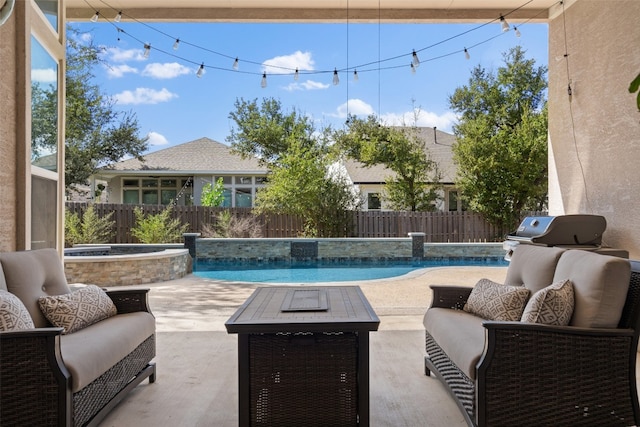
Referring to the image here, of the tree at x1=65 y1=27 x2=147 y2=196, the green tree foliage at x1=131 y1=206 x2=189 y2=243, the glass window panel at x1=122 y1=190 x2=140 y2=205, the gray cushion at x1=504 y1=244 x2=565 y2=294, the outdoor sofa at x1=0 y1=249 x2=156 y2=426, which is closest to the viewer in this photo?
the outdoor sofa at x1=0 y1=249 x2=156 y2=426

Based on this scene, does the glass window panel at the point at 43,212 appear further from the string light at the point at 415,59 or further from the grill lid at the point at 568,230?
the string light at the point at 415,59

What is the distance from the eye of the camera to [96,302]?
3018 mm

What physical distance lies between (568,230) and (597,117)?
1357 mm

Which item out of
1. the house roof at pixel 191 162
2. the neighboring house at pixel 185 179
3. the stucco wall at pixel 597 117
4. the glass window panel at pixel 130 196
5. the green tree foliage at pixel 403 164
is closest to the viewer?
the stucco wall at pixel 597 117

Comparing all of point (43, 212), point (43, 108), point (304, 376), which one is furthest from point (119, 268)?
point (304, 376)

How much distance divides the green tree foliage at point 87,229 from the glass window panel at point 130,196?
16.4 ft

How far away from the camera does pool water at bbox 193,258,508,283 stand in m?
9.49

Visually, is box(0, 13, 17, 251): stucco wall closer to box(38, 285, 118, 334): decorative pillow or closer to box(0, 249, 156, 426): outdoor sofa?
box(0, 249, 156, 426): outdoor sofa

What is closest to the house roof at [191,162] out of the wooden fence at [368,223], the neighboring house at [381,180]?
the neighboring house at [381,180]

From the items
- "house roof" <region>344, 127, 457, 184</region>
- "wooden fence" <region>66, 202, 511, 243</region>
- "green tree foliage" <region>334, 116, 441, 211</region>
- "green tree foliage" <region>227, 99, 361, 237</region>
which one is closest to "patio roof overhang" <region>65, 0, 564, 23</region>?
"green tree foliage" <region>227, 99, 361, 237</region>

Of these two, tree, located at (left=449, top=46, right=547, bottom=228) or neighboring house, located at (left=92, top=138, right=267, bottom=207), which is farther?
neighboring house, located at (left=92, top=138, right=267, bottom=207)

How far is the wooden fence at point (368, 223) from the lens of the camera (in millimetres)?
13711

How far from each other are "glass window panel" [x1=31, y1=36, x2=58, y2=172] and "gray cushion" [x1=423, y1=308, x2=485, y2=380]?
11.0 feet

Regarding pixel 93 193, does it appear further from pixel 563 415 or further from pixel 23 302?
pixel 563 415
